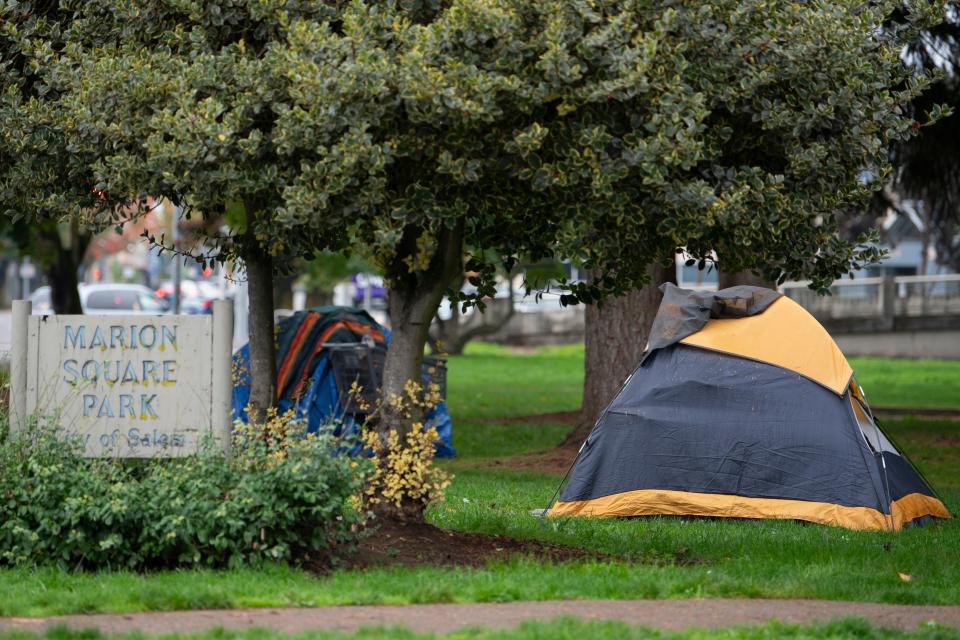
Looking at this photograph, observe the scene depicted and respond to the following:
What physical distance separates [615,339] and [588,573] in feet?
26.2

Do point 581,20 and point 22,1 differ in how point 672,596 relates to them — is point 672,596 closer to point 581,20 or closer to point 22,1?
point 581,20

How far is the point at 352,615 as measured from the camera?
20.9ft

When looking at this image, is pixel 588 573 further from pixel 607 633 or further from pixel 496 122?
pixel 496 122

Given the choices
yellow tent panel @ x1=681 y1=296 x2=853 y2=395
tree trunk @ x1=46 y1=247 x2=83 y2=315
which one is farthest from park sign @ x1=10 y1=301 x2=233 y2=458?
tree trunk @ x1=46 y1=247 x2=83 y2=315

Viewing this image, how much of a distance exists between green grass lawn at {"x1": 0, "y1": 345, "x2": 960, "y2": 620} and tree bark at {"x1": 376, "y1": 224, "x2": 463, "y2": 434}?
4.10 feet

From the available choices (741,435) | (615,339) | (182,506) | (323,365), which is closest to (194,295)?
(323,365)

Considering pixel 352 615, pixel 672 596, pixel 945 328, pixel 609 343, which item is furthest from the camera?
pixel 945 328

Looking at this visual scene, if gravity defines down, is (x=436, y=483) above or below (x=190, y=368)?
below

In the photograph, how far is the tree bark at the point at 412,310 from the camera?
8.34 metres

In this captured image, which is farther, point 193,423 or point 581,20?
point 193,423

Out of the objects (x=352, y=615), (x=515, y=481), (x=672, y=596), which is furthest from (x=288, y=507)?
(x=515, y=481)

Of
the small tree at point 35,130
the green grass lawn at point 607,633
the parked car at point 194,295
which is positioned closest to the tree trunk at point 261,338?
the small tree at point 35,130

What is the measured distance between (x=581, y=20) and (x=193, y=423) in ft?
10.3

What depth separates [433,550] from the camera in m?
8.10
